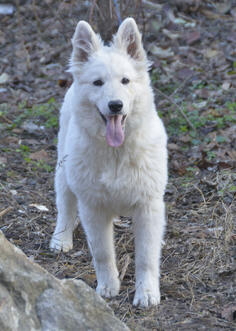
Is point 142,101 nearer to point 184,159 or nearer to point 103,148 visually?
point 103,148

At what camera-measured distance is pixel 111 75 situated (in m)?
4.13

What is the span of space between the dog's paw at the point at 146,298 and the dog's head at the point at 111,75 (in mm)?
1078

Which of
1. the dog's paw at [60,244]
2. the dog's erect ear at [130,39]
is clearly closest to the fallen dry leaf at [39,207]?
the dog's paw at [60,244]

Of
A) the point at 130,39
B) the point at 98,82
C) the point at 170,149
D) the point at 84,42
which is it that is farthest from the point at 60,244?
the point at 170,149

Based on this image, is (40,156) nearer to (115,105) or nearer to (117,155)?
(117,155)

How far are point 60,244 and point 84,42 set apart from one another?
1.86 metres

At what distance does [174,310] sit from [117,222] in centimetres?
180

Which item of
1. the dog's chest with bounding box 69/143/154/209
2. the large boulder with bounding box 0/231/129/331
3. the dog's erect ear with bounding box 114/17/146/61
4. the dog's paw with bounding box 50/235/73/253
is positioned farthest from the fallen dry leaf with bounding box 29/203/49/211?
the large boulder with bounding box 0/231/129/331

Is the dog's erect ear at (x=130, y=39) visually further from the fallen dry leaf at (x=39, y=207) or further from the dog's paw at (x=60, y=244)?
the fallen dry leaf at (x=39, y=207)

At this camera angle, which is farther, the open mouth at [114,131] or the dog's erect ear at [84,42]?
the dog's erect ear at [84,42]

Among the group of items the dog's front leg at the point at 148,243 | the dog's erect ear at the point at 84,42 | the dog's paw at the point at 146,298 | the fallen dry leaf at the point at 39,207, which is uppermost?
the dog's erect ear at the point at 84,42

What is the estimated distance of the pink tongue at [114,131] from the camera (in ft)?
13.4

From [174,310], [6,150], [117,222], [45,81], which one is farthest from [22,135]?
[174,310]

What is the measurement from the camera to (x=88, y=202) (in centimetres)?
421
